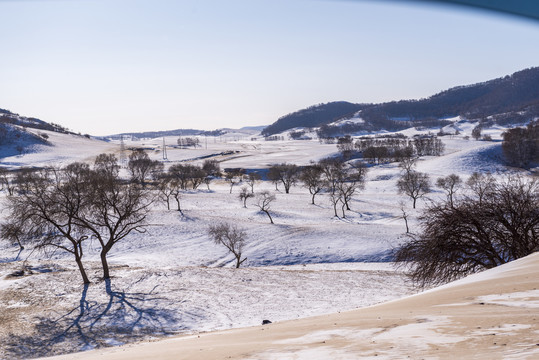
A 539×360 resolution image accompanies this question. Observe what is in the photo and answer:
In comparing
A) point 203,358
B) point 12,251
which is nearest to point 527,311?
point 203,358

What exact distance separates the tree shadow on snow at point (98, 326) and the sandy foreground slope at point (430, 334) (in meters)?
9.85

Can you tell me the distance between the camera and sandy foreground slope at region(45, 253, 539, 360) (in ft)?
14.6

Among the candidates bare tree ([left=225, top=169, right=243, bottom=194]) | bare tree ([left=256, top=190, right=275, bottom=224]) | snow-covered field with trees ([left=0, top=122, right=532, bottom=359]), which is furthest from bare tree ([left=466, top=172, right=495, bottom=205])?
bare tree ([left=225, top=169, right=243, bottom=194])

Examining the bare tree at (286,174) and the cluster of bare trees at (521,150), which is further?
the cluster of bare trees at (521,150)

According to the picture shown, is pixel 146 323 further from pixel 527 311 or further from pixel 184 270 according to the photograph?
pixel 527 311

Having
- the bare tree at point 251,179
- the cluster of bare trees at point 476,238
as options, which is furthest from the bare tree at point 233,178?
the cluster of bare trees at point 476,238

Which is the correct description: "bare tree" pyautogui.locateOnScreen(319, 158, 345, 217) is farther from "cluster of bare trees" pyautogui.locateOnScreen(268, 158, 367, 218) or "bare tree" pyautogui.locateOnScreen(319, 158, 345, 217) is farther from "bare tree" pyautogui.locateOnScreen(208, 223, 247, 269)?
"bare tree" pyautogui.locateOnScreen(208, 223, 247, 269)

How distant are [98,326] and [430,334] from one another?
1572 cm

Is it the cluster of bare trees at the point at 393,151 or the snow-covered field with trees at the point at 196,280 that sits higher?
the cluster of bare trees at the point at 393,151

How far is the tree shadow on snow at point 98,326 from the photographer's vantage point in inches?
581

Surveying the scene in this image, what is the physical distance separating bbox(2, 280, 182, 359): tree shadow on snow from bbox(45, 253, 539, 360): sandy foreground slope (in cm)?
985

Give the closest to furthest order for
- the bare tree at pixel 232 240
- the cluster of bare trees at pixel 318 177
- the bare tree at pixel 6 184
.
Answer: the bare tree at pixel 232 240
the cluster of bare trees at pixel 318 177
the bare tree at pixel 6 184

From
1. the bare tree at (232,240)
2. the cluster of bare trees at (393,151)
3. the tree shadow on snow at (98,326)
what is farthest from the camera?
the cluster of bare trees at (393,151)

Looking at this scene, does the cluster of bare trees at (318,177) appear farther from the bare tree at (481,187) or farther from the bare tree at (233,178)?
Answer: the bare tree at (481,187)
